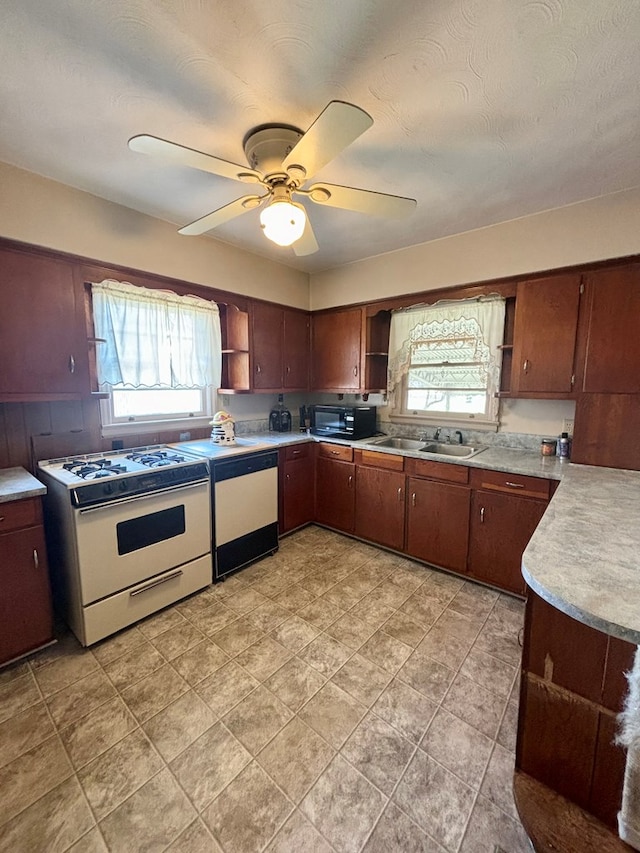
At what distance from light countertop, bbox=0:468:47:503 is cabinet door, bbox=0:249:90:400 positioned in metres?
0.46

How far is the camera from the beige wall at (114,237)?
1.97m

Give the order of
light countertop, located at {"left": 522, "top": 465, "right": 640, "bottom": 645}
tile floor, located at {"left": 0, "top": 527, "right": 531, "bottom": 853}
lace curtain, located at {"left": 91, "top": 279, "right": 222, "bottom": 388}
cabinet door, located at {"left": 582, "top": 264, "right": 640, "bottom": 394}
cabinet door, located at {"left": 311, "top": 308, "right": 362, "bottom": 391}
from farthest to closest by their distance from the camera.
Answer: cabinet door, located at {"left": 311, "top": 308, "right": 362, "bottom": 391}, lace curtain, located at {"left": 91, "top": 279, "right": 222, "bottom": 388}, cabinet door, located at {"left": 582, "top": 264, "right": 640, "bottom": 394}, tile floor, located at {"left": 0, "top": 527, "right": 531, "bottom": 853}, light countertop, located at {"left": 522, "top": 465, "right": 640, "bottom": 645}

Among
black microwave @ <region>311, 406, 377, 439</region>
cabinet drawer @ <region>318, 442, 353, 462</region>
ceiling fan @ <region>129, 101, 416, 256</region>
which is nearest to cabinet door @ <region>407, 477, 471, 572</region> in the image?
cabinet drawer @ <region>318, 442, 353, 462</region>

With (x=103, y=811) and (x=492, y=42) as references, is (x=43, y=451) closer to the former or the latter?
(x=103, y=811)

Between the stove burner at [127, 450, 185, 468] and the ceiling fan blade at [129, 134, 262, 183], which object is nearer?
the ceiling fan blade at [129, 134, 262, 183]

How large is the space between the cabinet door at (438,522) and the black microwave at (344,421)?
74 cm

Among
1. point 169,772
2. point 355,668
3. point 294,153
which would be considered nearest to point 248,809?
point 169,772

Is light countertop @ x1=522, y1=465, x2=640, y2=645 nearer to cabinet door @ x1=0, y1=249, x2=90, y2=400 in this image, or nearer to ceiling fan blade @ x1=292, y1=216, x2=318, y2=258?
ceiling fan blade @ x1=292, y1=216, x2=318, y2=258

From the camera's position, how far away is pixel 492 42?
3.85ft

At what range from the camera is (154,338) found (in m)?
2.70

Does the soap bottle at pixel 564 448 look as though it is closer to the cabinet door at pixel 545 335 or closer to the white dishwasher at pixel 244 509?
the cabinet door at pixel 545 335

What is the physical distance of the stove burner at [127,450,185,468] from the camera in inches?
91.7

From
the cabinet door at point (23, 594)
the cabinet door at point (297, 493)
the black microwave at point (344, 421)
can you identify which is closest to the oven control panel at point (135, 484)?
the cabinet door at point (23, 594)

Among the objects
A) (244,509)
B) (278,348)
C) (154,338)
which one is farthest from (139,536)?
A: (278,348)
